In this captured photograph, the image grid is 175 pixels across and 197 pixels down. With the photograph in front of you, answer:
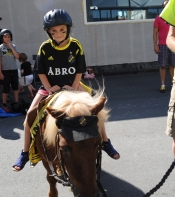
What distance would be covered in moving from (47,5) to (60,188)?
24.7 ft

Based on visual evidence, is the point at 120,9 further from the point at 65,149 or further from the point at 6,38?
the point at 65,149

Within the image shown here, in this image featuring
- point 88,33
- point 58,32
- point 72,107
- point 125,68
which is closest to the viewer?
point 72,107

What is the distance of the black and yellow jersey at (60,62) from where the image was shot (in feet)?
12.4

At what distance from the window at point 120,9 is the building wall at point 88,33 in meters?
0.21

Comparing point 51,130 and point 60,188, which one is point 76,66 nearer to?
point 51,130

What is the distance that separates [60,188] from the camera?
4070 mm

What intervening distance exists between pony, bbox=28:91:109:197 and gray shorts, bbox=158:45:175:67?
5.48 metres

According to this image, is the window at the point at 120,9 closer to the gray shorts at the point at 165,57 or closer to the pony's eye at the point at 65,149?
the gray shorts at the point at 165,57

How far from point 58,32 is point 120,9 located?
766cm

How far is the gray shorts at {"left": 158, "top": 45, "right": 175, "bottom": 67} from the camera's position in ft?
26.3

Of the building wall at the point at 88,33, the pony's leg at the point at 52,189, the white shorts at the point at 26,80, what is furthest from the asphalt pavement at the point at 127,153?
the building wall at the point at 88,33

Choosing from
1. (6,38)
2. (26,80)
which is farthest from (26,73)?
(6,38)

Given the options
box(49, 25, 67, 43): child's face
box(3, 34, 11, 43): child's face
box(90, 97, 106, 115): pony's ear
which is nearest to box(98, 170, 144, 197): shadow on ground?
box(90, 97, 106, 115): pony's ear

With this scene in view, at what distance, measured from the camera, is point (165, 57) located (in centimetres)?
805
